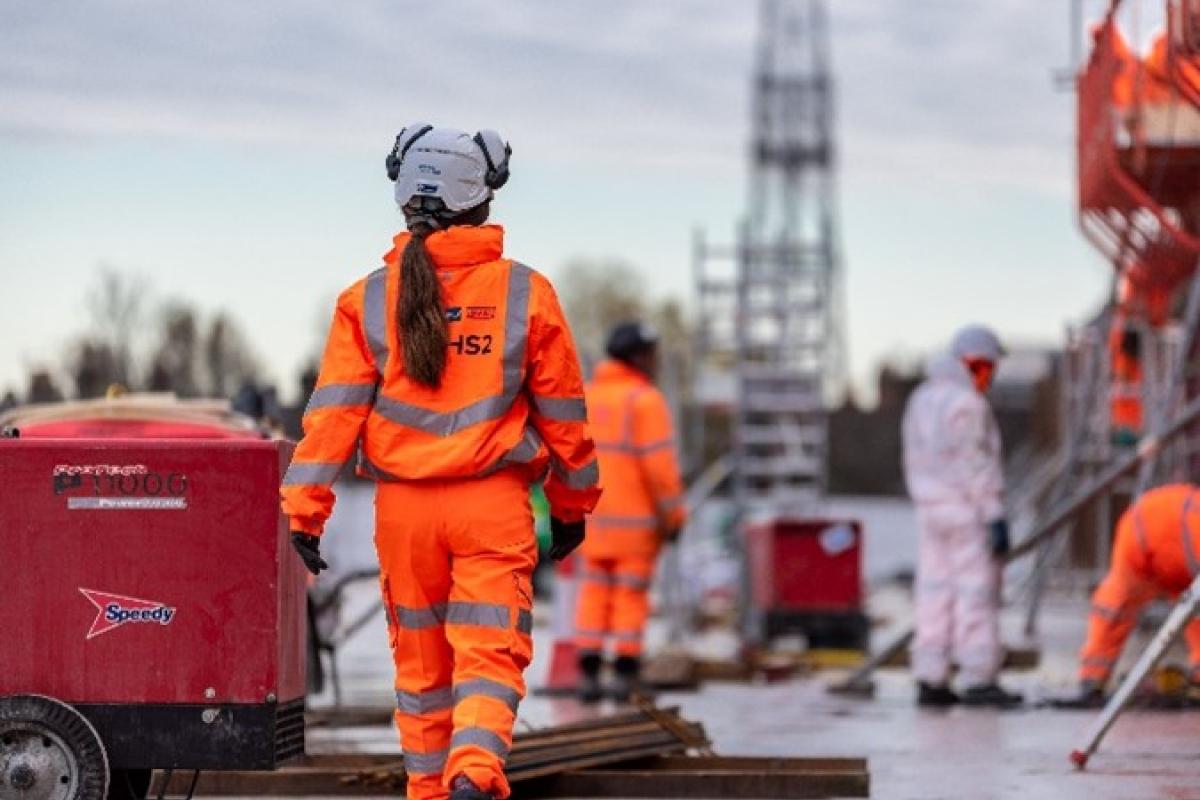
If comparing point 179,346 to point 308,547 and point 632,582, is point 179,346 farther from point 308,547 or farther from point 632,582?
point 308,547

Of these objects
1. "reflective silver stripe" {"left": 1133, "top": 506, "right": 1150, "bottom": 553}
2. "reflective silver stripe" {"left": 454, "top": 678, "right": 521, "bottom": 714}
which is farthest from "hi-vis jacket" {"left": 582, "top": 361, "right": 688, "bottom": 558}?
"reflective silver stripe" {"left": 454, "top": 678, "right": 521, "bottom": 714}

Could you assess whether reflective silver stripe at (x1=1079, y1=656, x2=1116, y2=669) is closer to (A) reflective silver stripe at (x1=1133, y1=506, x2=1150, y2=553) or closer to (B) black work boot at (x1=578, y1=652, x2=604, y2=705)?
(A) reflective silver stripe at (x1=1133, y1=506, x2=1150, y2=553)

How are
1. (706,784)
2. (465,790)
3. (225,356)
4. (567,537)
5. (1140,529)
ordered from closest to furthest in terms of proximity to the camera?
(465,790) → (567,537) → (706,784) → (1140,529) → (225,356)

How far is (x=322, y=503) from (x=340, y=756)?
2458 millimetres

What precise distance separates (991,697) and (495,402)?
661 centimetres

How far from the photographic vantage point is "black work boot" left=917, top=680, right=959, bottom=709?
13.4 metres

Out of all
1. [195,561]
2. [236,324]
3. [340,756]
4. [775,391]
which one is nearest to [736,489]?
[775,391]

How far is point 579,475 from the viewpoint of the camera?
7.32 m

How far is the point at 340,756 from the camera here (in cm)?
928

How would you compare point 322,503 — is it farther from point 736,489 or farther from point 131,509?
point 736,489

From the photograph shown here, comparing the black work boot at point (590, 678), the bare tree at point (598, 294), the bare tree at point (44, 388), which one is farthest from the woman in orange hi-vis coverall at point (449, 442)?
the bare tree at point (598, 294)

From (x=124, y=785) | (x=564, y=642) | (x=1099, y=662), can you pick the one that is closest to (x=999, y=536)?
(x=1099, y=662)

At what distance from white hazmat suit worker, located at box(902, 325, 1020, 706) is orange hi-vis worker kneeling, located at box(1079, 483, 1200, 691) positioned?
2.34 feet

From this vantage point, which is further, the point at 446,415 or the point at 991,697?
the point at 991,697
